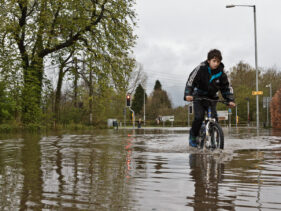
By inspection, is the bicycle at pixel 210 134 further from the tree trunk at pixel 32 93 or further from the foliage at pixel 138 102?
the foliage at pixel 138 102

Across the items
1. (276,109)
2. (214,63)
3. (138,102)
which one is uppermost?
(138,102)

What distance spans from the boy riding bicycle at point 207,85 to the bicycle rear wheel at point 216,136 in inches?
11.3

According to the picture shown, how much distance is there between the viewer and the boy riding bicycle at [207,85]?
6.21m

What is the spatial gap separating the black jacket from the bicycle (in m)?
0.22

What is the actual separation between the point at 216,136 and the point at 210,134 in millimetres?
140

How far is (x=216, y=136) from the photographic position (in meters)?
6.16

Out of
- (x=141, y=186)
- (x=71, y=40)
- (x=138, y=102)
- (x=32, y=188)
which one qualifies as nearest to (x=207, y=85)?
(x=141, y=186)

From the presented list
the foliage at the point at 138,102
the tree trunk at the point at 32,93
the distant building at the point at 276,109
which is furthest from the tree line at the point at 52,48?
the foliage at the point at 138,102

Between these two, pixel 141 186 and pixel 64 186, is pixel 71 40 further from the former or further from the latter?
pixel 141 186

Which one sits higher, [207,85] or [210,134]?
[207,85]

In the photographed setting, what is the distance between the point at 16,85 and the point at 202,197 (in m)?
18.5

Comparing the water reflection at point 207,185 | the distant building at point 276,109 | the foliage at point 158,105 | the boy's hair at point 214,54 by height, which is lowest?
the water reflection at point 207,185

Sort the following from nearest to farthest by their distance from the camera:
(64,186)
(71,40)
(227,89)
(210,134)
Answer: (64,186) → (210,134) → (227,89) → (71,40)

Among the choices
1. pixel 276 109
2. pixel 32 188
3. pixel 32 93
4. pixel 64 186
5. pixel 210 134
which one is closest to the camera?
pixel 32 188
